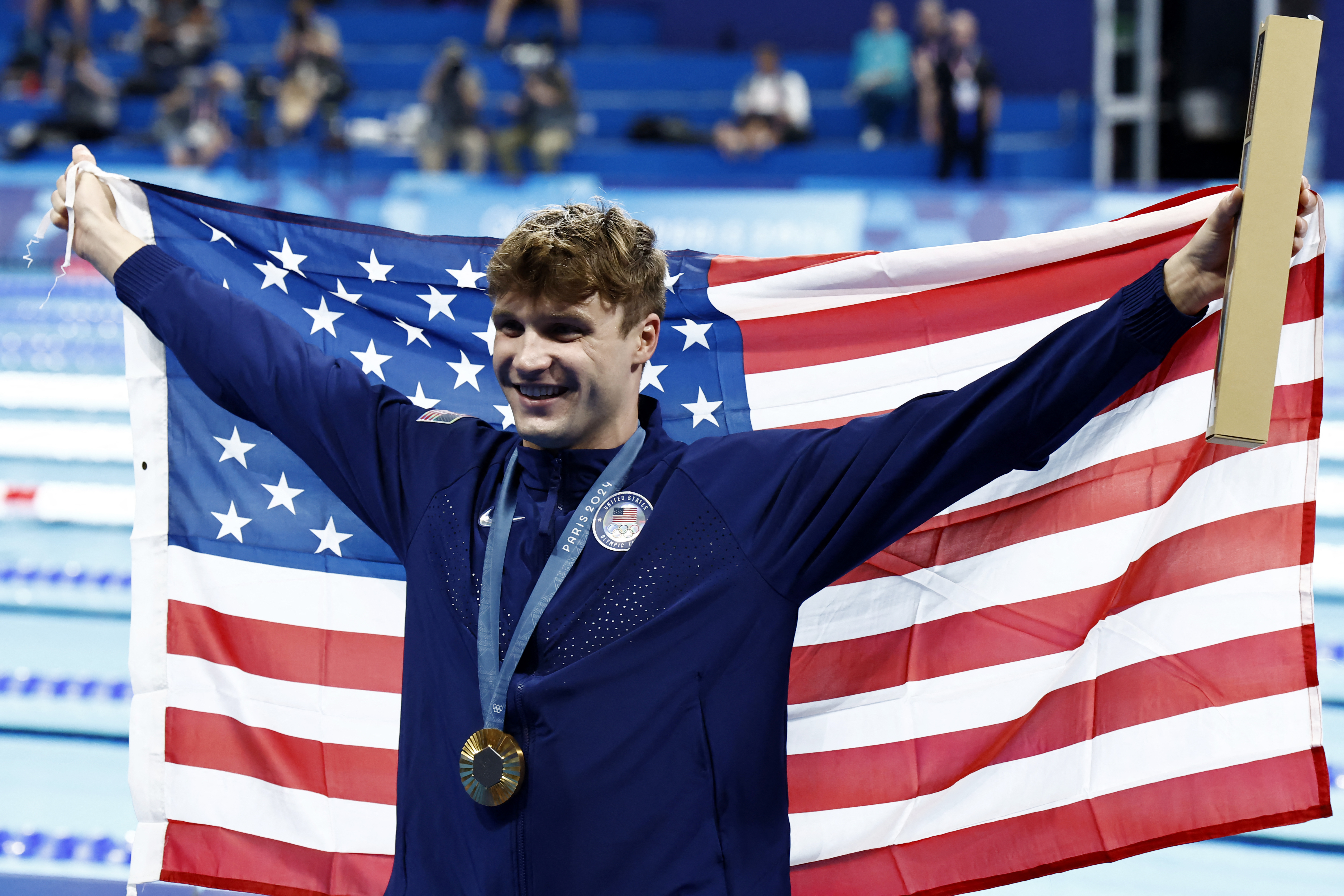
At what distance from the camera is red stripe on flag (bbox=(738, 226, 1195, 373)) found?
2297 mm

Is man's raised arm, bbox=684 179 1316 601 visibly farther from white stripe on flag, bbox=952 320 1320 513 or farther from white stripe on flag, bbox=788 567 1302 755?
white stripe on flag, bbox=788 567 1302 755

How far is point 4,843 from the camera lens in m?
3.42

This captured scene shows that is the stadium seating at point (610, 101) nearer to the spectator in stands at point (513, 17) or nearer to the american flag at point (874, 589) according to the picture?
the spectator in stands at point (513, 17)

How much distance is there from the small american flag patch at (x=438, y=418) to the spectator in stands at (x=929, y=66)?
439 inches

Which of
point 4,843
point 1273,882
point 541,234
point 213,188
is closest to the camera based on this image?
point 541,234

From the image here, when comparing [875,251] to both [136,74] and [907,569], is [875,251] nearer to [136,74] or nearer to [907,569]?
[907,569]

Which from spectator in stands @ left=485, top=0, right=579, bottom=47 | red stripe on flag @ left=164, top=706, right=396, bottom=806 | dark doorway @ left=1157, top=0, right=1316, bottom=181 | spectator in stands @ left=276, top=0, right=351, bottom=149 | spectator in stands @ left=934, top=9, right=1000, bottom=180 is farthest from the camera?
spectator in stands @ left=485, top=0, right=579, bottom=47

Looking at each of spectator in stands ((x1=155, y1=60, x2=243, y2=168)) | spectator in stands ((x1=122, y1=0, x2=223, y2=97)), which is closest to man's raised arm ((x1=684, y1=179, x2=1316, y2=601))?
spectator in stands ((x1=155, y1=60, x2=243, y2=168))

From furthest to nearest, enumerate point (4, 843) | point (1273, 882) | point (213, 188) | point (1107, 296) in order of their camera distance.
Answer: point (213, 188) → point (4, 843) → point (1273, 882) → point (1107, 296)

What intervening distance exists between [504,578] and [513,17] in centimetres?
1382

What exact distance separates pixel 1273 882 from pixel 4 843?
3308mm

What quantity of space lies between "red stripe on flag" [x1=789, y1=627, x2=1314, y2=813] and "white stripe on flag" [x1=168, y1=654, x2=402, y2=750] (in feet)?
2.72

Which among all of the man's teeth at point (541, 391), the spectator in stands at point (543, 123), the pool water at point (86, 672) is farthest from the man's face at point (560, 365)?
the spectator in stands at point (543, 123)

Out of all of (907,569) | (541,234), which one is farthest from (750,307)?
(541,234)
